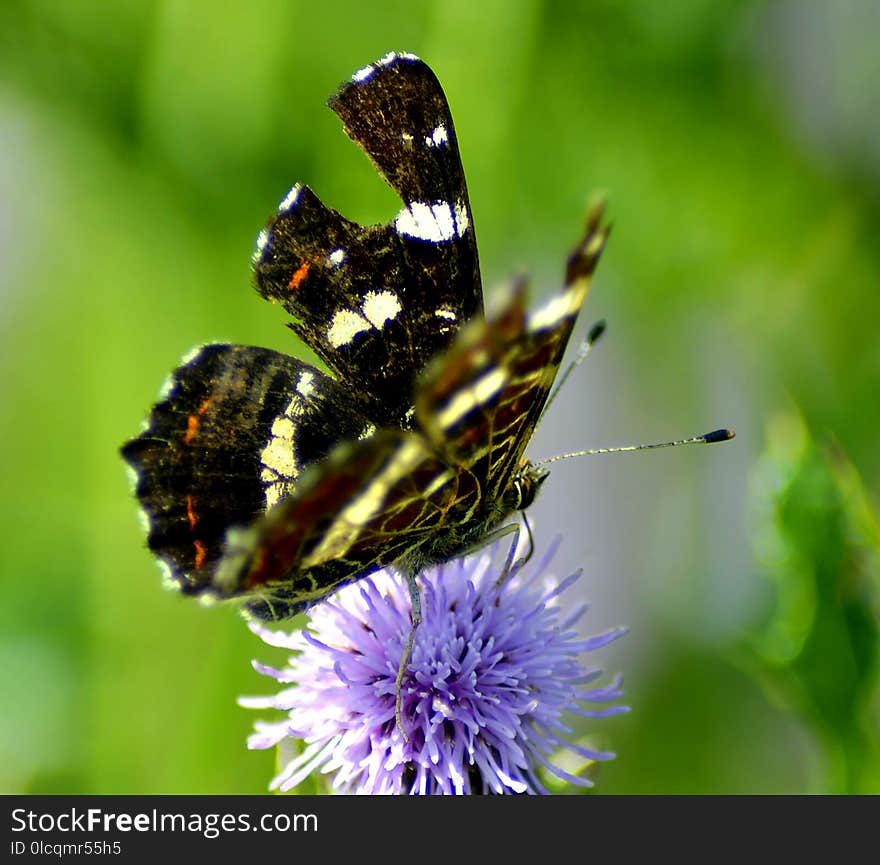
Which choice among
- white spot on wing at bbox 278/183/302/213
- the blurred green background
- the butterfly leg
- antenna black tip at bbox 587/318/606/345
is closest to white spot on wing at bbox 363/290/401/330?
white spot on wing at bbox 278/183/302/213

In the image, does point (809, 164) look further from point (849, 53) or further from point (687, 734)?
point (687, 734)

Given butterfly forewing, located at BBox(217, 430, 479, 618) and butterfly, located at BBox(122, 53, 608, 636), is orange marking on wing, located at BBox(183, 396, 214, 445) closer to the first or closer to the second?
butterfly, located at BBox(122, 53, 608, 636)

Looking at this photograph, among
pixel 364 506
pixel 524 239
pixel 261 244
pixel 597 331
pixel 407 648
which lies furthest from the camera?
pixel 524 239

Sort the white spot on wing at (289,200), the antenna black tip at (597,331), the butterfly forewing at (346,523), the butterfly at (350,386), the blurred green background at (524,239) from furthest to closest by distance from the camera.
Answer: the blurred green background at (524,239), the white spot on wing at (289,200), the antenna black tip at (597,331), the butterfly at (350,386), the butterfly forewing at (346,523)

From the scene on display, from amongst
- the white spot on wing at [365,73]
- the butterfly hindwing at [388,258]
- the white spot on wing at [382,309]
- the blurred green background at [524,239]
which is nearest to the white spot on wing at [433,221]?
the butterfly hindwing at [388,258]

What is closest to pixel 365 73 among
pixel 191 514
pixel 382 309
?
pixel 382 309

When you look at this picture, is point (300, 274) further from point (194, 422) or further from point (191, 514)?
point (191, 514)

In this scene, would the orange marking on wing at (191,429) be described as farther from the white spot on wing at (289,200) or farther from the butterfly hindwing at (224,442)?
the white spot on wing at (289,200)
